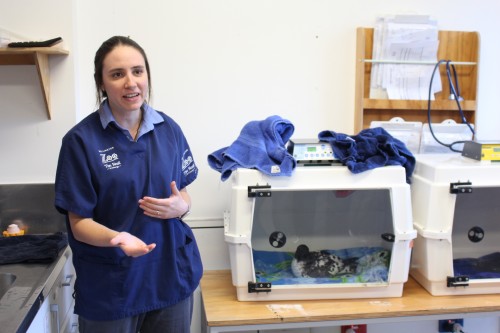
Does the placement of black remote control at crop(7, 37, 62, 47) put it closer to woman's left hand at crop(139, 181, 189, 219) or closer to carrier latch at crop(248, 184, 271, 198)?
woman's left hand at crop(139, 181, 189, 219)

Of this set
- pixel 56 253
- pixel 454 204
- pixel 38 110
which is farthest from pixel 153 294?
pixel 454 204

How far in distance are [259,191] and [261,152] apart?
14 centimetres

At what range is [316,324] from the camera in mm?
1645

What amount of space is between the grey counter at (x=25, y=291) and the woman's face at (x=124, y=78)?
1.79 feet

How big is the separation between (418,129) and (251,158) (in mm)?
875

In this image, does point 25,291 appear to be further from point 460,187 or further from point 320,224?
point 460,187

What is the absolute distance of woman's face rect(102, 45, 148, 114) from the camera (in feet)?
4.26

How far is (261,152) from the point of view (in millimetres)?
1668

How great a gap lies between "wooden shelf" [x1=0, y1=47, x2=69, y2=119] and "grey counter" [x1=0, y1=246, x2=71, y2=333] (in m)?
0.58

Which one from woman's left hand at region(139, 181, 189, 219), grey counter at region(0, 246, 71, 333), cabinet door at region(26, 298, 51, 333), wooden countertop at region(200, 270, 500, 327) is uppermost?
woman's left hand at region(139, 181, 189, 219)

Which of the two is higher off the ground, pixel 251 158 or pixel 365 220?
pixel 251 158

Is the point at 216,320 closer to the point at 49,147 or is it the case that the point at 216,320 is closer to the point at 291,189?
the point at 291,189

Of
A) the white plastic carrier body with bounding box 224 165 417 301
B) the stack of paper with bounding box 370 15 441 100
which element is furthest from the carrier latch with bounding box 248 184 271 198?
the stack of paper with bounding box 370 15 441 100

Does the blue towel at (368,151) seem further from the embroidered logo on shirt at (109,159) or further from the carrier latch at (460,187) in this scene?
the embroidered logo on shirt at (109,159)
